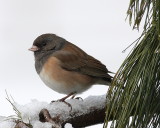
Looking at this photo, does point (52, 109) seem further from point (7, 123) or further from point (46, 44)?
point (46, 44)

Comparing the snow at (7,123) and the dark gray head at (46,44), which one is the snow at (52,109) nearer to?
the snow at (7,123)

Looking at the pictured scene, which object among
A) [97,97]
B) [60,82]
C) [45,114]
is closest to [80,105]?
[97,97]

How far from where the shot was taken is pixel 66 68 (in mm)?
1986

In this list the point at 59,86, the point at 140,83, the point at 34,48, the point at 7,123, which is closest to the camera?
the point at 140,83

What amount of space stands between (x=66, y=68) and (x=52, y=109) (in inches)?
32.9

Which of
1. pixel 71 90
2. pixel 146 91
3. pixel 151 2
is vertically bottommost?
pixel 71 90

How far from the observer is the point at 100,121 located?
3.88ft

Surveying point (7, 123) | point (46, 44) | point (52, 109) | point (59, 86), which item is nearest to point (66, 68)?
point (59, 86)

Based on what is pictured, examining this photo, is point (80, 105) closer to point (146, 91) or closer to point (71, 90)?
point (146, 91)

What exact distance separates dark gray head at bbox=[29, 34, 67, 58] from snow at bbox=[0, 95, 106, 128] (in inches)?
33.6

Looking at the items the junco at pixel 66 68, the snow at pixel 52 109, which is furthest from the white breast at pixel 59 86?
the snow at pixel 52 109

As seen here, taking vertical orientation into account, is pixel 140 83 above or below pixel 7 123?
above

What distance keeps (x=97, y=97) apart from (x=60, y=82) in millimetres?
667

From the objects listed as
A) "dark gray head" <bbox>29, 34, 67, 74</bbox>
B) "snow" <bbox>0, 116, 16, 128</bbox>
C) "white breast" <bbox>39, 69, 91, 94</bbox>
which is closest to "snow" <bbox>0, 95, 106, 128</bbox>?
"snow" <bbox>0, 116, 16, 128</bbox>
